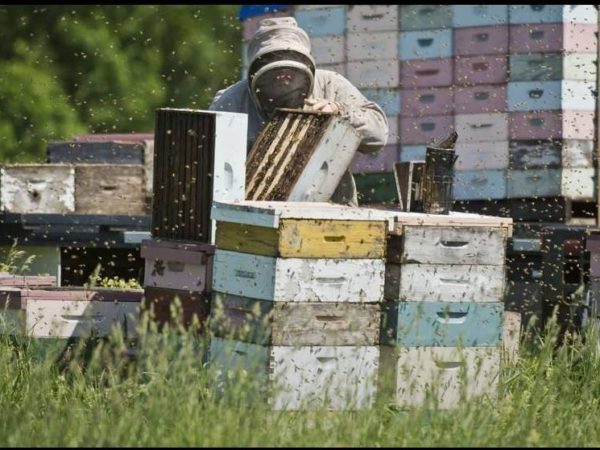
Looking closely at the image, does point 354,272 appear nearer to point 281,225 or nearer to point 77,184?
point 281,225

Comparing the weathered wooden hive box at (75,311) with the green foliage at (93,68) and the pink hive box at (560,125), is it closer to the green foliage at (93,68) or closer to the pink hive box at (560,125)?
the pink hive box at (560,125)

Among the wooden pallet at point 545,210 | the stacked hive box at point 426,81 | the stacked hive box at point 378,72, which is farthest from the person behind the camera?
the stacked hive box at point 378,72

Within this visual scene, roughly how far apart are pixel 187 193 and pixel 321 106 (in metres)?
0.80

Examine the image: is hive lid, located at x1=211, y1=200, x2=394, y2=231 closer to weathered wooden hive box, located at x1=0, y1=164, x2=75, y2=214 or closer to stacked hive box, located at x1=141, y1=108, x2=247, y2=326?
stacked hive box, located at x1=141, y1=108, x2=247, y2=326

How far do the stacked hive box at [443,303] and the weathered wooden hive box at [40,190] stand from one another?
420 cm

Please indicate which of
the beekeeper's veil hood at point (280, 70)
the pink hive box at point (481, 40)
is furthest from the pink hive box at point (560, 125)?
the beekeeper's veil hood at point (280, 70)

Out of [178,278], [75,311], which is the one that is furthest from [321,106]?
[75,311]

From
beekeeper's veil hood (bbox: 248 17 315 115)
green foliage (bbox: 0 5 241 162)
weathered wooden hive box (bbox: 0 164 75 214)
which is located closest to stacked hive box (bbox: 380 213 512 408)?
beekeeper's veil hood (bbox: 248 17 315 115)

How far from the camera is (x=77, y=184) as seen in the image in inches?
394

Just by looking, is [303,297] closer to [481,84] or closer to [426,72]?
[481,84]

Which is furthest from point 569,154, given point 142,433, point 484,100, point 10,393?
point 142,433

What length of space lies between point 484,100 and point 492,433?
553 centimetres

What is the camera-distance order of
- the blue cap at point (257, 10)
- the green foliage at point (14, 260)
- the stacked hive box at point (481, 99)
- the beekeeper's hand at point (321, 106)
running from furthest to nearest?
the blue cap at point (257, 10), the stacked hive box at point (481, 99), the green foliage at point (14, 260), the beekeeper's hand at point (321, 106)

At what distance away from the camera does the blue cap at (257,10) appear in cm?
1166
